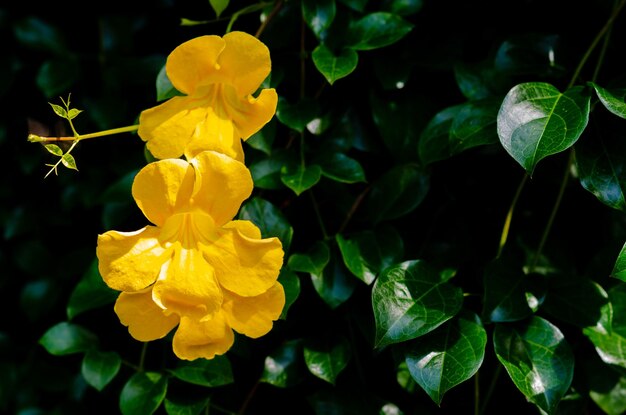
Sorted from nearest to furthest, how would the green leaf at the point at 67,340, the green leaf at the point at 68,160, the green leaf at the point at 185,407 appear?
the green leaf at the point at 68,160, the green leaf at the point at 185,407, the green leaf at the point at 67,340

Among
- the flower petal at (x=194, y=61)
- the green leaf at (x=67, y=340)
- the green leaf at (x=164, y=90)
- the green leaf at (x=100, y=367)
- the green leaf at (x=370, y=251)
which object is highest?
the flower petal at (x=194, y=61)

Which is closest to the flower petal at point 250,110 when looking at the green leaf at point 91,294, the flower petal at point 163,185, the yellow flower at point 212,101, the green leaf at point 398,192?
the yellow flower at point 212,101

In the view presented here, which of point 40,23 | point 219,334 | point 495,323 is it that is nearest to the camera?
point 219,334

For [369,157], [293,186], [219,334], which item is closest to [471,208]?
[369,157]

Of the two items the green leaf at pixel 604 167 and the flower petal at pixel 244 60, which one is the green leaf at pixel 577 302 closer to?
the green leaf at pixel 604 167

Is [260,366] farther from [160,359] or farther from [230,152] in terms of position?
[230,152]

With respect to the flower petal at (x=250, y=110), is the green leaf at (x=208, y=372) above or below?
below

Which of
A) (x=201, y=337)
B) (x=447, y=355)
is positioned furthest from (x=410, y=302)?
(x=201, y=337)
